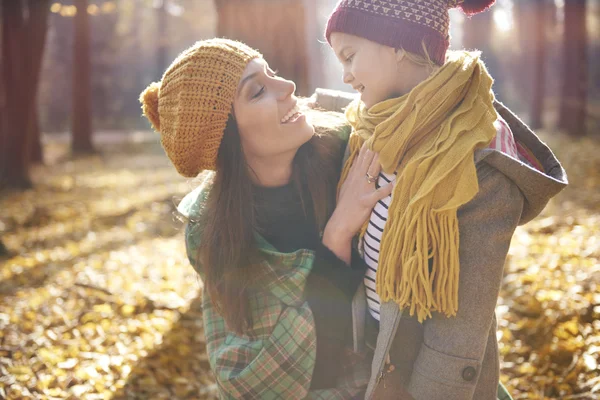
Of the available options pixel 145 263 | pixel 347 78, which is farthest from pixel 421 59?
pixel 145 263

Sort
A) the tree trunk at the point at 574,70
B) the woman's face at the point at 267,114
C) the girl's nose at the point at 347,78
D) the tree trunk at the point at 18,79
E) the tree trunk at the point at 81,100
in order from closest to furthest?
the girl's nose at the point at 347,78, the woman's face at the point at 267,114, the tree trunk at the point at 18,79, the tree trunk at the point at 574,70, the tree trunk at the point at 81,100

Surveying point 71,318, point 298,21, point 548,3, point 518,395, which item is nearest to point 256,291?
point 518,395

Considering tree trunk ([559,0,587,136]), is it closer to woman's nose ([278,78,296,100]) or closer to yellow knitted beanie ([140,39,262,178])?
woman's nose ([278,78,296,100])

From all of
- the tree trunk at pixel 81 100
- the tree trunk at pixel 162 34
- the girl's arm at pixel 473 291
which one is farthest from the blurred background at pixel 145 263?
the tree trunk at pixel 162 34

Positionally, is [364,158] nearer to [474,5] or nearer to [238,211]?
[238,211]

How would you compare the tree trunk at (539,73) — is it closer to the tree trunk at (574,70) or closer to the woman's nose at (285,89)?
the tree trunk at (574,70)

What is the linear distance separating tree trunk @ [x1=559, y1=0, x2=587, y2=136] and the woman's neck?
949 centimetres

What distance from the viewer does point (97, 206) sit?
7.75m

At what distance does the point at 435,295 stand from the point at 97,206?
693 centimetres

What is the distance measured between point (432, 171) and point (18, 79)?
26.7 ft

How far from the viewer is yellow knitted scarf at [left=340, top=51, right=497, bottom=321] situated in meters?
1.70

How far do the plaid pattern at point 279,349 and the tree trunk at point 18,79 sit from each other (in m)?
7.23

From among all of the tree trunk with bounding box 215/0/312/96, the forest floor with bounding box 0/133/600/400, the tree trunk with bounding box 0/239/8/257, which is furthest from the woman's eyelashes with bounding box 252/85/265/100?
the tree trunk with bounding box 0/239/8/257

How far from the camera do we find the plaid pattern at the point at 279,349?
2.19 meters
